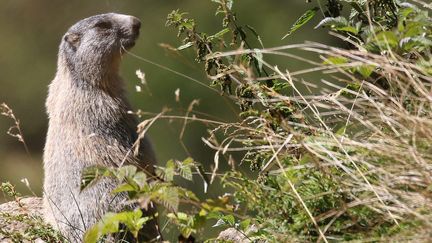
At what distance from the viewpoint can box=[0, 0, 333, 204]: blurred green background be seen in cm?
1212

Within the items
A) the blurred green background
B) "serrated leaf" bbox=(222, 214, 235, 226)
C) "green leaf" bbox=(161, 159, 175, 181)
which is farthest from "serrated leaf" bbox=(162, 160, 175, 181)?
the blurred green background

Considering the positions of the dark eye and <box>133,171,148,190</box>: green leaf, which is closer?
<box>133,171,148,190</box>: green leaf

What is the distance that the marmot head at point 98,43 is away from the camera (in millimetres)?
5371

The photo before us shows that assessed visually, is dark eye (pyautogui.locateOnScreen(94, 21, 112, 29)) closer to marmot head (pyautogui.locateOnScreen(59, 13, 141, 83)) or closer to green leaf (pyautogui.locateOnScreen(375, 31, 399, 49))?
marmot head (pyautogui.locateOnScreen(59, 13, 141, 83))

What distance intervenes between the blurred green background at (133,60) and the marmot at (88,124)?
4814 millimetres

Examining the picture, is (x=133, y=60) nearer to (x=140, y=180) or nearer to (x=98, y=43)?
(x=98, y=43)

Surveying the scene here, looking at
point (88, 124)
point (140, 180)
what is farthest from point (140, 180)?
point (88, 124)

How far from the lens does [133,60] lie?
12.9 meters

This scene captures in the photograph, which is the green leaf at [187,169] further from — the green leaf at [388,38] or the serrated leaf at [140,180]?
the green leaf at [388,38]

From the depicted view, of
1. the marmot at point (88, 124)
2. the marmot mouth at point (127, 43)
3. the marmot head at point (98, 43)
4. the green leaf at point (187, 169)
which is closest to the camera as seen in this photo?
the green leaf at point (187, 169)

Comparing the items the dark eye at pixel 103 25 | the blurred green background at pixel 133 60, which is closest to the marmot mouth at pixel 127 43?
the dark eye at pixel 103 25

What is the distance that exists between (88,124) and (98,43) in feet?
2.45

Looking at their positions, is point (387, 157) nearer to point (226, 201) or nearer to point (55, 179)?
point (226, 201)

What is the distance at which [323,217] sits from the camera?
247cm
